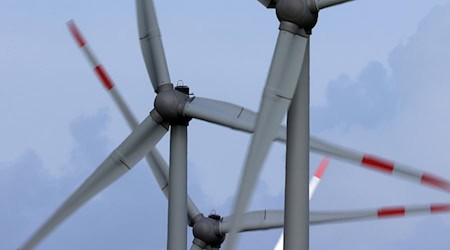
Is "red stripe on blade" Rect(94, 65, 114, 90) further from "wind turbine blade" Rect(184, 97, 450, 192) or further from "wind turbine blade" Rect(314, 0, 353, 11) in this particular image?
"wind turbine blade" Rect(314, 0, 353, 11)

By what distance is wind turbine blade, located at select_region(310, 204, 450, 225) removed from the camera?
4684cm

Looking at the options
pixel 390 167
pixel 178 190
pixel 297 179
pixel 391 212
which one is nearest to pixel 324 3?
pixel 297 179

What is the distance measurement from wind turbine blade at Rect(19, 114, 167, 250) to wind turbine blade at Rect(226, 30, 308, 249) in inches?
496

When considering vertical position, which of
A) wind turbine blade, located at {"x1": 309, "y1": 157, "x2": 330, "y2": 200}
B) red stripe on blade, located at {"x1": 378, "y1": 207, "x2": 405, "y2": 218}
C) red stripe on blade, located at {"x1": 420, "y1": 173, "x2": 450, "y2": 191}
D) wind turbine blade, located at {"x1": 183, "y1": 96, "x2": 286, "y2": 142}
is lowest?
red stripe on blade, located at {"x1": 420, "y1": 173, "x2": 450, "y2": 191}

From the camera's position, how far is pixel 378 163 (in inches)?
1756

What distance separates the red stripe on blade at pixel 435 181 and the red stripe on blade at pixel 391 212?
211cm

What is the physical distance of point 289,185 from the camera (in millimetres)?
39938

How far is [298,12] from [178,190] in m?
12.8

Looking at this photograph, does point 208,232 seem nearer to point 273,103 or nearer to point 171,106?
point 171,106

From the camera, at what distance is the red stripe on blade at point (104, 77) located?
52.2m

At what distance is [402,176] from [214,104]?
326 inches

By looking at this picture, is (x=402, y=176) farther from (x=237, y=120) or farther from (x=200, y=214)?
(x=200, y=214)

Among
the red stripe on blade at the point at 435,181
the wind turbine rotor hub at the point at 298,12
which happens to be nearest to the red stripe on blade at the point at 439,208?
the red stripe on blade at the point at 435,181

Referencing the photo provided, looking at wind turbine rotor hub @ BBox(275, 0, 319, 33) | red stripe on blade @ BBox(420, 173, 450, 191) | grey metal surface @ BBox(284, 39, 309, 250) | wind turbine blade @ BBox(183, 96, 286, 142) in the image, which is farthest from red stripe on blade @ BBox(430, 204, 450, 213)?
wind turbine rotor hub @ BBox(275, 0, 319, 33)
